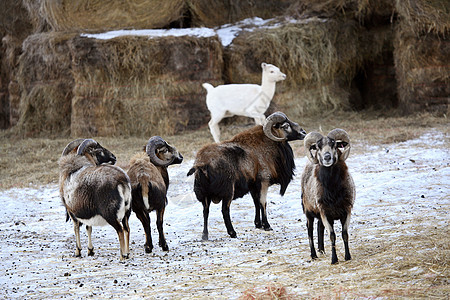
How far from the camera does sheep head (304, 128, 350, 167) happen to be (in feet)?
17.3

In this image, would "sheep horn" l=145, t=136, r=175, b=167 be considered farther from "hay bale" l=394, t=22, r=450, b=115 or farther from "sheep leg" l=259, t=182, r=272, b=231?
"hay bale" l=394, t=22, r=450, b=115

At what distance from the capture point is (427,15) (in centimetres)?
1282

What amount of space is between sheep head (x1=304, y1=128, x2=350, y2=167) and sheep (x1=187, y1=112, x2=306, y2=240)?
1.56 meters

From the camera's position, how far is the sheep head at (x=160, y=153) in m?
7.17

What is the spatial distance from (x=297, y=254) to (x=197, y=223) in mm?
2316

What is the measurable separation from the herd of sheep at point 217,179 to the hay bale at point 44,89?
8.38 meters

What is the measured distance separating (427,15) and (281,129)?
22.1 ft

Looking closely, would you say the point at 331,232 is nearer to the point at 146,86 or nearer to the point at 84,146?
the point at 84,146

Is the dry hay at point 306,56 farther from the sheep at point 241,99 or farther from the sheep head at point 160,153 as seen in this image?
the sheep head at point 160,153

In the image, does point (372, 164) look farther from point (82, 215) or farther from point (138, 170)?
point (82, 215)

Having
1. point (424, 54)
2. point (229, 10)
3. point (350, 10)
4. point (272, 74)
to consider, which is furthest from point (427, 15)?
point (229, 10)

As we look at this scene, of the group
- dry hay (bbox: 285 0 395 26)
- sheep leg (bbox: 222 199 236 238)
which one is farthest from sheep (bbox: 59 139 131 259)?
dry hay (bbox: 285 0 395 26)

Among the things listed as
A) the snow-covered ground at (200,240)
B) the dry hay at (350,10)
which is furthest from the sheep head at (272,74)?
the dry hay at (350,10)

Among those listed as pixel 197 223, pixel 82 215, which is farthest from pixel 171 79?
pixel 82 215
